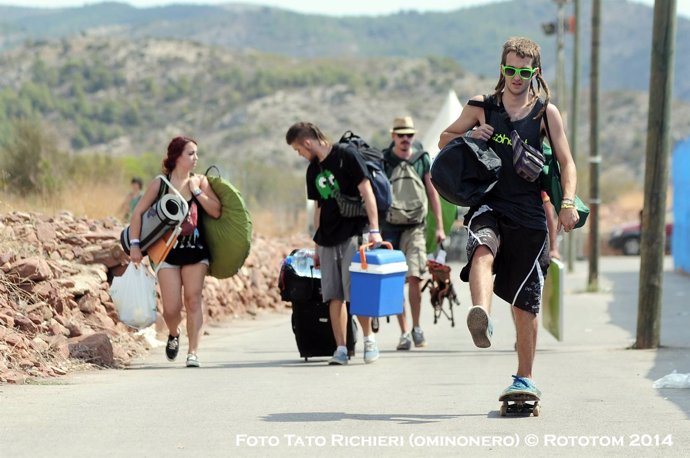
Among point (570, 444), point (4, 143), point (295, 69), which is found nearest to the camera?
point (570, 444)

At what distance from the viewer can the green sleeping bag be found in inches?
508

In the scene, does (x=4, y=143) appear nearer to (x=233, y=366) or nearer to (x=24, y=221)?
(x=24, y=221)

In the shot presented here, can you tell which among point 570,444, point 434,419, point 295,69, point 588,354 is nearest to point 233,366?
point 588,354

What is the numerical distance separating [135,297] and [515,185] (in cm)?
454

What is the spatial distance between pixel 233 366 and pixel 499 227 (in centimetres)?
420

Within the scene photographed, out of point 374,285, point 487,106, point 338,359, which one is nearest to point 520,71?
point 487,106

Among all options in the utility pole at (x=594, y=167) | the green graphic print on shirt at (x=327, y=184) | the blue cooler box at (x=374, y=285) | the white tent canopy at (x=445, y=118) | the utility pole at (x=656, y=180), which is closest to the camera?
the blue cooler box at (x=374, y=285)

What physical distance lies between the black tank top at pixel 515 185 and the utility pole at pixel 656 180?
191 inches

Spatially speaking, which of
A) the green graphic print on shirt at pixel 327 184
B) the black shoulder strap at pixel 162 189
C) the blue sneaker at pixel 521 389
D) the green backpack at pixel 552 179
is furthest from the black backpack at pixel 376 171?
the blue sneaker at pixel 521 389

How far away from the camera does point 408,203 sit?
1421 cm

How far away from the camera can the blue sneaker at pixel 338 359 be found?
12.6 meters

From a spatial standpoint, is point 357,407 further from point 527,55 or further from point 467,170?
point 527,55

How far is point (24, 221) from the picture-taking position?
15711mm

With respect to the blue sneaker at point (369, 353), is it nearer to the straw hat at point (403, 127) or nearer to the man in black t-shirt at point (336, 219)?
the man in black t-shirt at point (336, 219)
